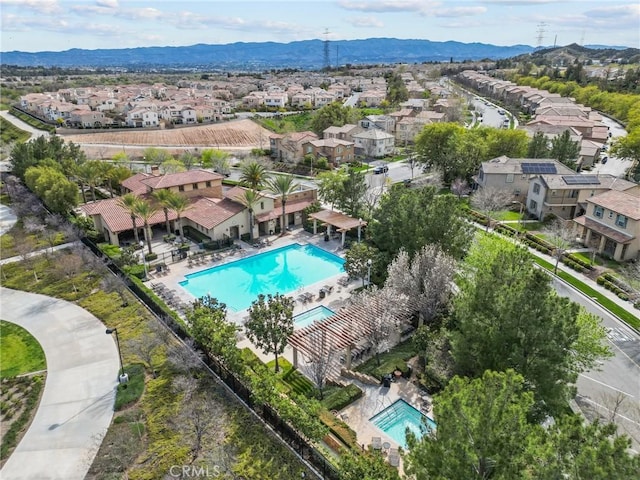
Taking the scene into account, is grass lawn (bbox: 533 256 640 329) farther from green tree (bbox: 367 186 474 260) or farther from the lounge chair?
the lounge chair

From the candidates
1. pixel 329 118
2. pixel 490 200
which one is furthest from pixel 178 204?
pixel 329 118

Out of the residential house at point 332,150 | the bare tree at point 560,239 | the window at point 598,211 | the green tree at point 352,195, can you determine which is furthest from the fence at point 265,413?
the residential house at point 332,150

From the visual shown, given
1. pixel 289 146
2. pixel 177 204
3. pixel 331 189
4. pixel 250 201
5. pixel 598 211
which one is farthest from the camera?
pixel 289 146

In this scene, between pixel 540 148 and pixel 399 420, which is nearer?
pixel 399 420

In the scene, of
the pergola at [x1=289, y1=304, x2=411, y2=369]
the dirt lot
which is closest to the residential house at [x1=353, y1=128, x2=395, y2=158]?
the dirt lot

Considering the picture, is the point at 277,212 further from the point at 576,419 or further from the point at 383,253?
the point at 576,419

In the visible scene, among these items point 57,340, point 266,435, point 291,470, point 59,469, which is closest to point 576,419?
point 291,470

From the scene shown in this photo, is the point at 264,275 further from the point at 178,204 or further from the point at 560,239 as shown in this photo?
the point at 560,239
